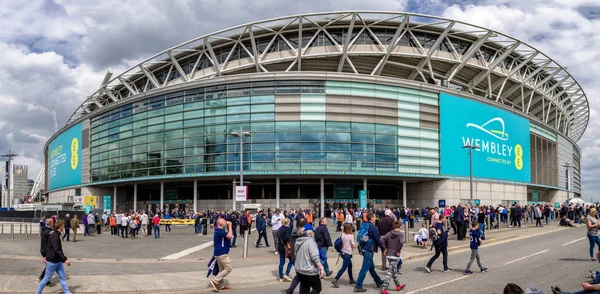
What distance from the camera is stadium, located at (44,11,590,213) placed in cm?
5200

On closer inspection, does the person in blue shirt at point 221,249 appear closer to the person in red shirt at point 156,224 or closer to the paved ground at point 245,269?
the paved ground at point 245,269

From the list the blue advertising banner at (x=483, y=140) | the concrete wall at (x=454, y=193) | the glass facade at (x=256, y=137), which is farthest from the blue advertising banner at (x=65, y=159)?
the blue advertising banner at (x=483, y=140)

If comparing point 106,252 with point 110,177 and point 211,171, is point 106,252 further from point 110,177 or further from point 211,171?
point 110,177

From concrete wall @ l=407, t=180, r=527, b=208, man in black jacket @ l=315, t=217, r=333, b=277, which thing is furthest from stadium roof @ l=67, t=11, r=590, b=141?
man in black jacket @ l=315, t=217, r=333, b=277

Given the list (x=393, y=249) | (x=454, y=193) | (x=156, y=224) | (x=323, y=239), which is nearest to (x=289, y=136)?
(x=454, y=193)

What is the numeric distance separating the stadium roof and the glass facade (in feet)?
15.3

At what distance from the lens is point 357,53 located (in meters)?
56.6

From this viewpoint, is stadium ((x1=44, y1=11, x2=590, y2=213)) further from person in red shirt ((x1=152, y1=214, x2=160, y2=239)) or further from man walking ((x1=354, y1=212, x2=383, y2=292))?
man walking ((x1=354, y1=212, x2=383, y2=292))

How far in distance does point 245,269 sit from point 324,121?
37313mm

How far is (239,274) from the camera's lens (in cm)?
1410

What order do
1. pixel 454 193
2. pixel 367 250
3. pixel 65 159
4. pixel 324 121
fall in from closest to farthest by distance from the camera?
pixel 367 250 < pixel 324 121 < pixel 454 193 < pixel 65 159

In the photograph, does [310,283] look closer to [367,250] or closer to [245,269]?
[367,250]

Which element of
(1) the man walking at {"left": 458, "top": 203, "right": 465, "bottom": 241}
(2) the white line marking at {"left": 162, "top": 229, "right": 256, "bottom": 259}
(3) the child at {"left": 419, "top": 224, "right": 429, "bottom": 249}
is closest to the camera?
(2) the white line marking at {"left": 162, "top": 229, "right": 256, "bottom": 259}

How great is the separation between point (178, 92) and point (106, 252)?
37948mm
